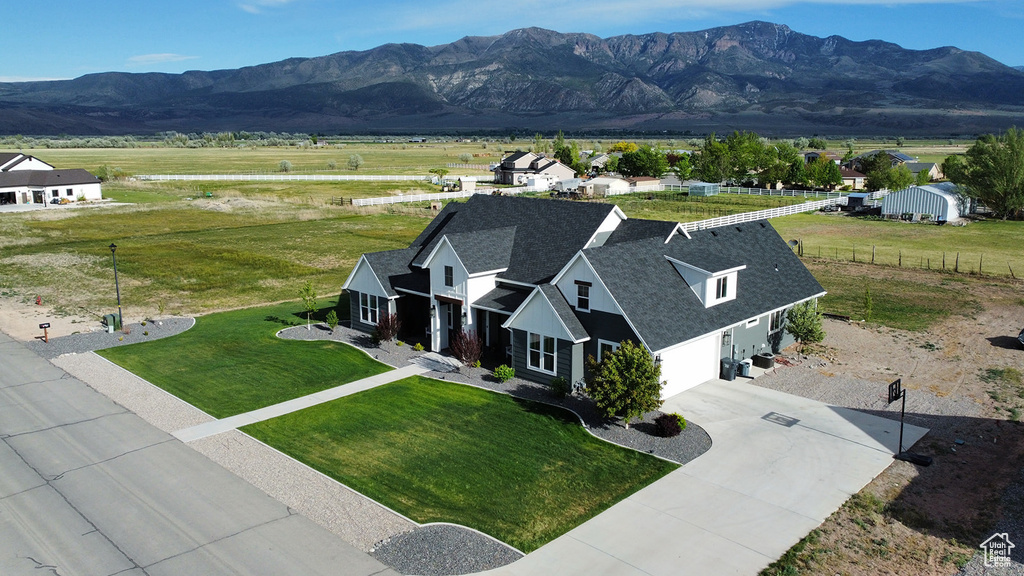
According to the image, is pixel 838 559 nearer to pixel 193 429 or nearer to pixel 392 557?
pixel 392 557

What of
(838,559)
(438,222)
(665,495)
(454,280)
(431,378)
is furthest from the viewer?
Result: (438,222)

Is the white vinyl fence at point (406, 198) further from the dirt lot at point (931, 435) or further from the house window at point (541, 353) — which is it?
the house window at point (541, 353)

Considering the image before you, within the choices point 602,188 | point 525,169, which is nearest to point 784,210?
point 602,188

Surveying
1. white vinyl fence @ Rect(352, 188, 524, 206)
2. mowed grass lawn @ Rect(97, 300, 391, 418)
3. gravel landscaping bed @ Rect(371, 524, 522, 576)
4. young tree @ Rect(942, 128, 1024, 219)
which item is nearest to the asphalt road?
gravel landscaping bed @ Rect(371, 524, 522, 576)

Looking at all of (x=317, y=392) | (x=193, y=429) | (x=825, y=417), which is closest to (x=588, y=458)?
(x=825, y=417)

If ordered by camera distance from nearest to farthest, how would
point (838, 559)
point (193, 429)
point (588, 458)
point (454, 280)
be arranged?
point (838, 559), point (588, 458), point (193, 429), point (454, 280)
